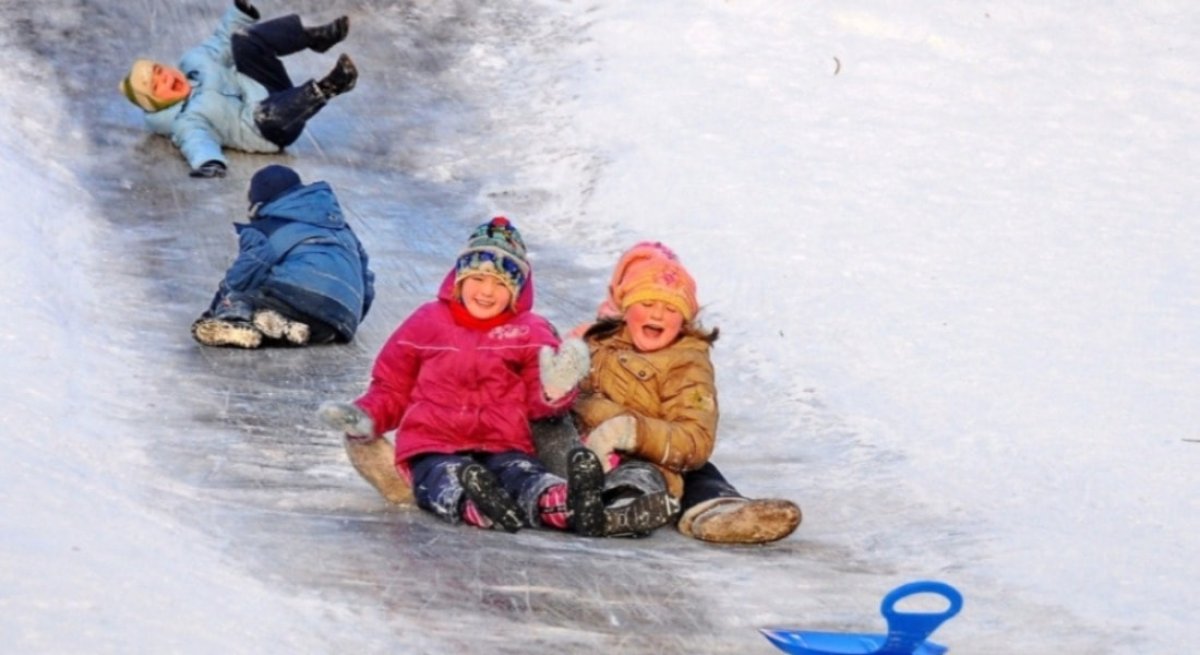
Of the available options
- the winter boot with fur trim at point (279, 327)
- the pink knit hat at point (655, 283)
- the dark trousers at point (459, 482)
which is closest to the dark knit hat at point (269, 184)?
the winter boot with fur trim at point (279, 327)

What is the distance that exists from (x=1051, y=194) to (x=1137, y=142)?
1.03 m

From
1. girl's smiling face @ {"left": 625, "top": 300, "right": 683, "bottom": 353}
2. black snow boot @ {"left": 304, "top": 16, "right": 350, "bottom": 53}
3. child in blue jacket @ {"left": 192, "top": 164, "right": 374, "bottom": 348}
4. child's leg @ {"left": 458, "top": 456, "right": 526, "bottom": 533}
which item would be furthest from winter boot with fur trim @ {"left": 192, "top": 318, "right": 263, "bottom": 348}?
black snow boot @ {"left": 304, "top": 16, "right": 350, "bottom": 53}

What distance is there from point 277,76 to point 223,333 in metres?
3.92

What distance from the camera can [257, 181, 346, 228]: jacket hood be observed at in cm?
862

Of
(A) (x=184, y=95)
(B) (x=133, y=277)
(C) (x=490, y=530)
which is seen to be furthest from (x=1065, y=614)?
(A) (x=184, y=95)

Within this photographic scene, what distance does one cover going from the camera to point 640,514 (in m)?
6.14

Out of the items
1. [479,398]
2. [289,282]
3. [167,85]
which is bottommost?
[167,85]

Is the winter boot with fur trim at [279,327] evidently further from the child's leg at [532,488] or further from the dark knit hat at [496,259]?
the child's leg at [532,488]

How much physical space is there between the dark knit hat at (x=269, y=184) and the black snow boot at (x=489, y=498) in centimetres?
298

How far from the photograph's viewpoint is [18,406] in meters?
6.54

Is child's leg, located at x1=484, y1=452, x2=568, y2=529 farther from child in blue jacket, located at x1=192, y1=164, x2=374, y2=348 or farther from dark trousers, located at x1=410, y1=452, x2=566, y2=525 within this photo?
child in blue jacket, located at x1=192, y1=164, x2=374, y2=348

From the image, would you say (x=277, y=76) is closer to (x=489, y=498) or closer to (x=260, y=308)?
(x=260, y=308)

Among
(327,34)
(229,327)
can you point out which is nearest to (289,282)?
(229,327)

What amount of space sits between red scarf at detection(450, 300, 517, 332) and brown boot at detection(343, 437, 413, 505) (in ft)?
1.66
